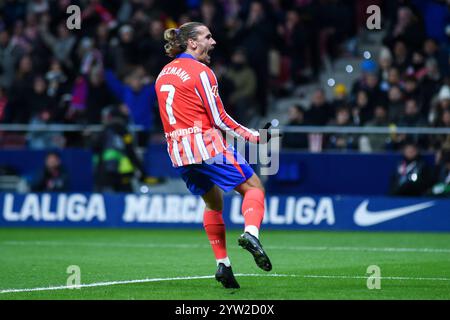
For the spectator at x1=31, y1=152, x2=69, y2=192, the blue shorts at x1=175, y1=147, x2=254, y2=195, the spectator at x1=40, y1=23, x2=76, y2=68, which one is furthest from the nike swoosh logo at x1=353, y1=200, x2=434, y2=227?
the blue shorts at x1=175, y1=147, x2=254, y2=195

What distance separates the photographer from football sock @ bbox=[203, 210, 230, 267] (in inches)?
374

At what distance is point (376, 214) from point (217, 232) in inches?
326

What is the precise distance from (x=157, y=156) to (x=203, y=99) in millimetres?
10112

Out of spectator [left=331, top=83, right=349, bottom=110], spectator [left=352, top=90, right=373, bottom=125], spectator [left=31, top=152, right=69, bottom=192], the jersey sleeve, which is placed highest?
spectator [left=331, top=83, right=349, bottom=110]

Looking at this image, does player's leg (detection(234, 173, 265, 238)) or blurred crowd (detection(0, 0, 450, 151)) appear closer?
player's leg (detection(234, 173, 265, 238))

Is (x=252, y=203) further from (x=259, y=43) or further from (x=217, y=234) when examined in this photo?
(x=259, y=43)

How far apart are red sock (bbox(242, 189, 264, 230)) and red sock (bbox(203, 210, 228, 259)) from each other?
0.42 metres

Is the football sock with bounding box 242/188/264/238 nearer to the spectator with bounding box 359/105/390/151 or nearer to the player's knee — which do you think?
the player's knee

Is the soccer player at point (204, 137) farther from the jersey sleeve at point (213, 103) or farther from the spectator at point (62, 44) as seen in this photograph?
the spectator at point (62, 44)

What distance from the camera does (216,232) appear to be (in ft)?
31.4

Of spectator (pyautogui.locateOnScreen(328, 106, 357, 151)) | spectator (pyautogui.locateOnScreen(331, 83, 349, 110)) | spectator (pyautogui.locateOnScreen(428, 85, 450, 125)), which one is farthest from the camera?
spectator (pyautogui.locateOnScreen(331, 83, 349, 110))

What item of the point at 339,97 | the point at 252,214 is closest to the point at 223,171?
the point at 252,214

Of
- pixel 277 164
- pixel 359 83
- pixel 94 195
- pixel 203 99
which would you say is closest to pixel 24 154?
pixel 94 195

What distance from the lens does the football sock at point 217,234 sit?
9.50 metres
